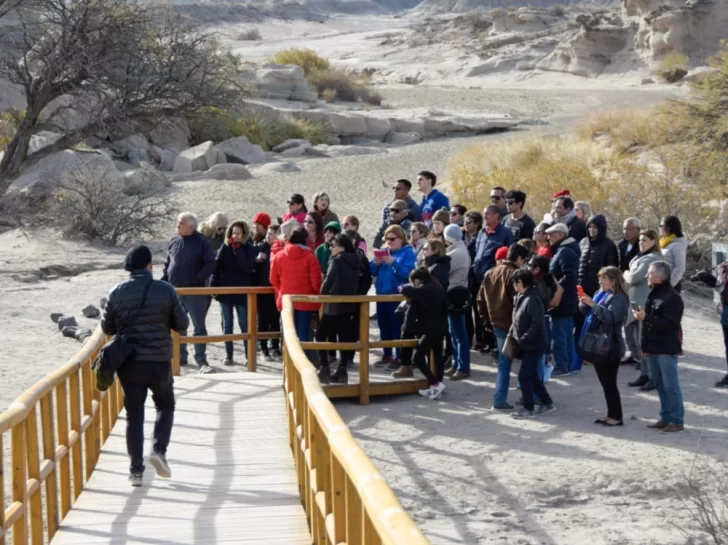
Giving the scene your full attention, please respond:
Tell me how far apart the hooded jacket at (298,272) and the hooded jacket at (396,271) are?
0.76 meters

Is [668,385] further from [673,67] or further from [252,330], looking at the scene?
[673,67]

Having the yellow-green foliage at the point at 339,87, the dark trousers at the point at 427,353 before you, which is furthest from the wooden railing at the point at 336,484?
the yellow-green foliage at the point at 339,87

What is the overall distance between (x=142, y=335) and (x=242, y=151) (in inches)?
1178

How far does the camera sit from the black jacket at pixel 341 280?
1108cm

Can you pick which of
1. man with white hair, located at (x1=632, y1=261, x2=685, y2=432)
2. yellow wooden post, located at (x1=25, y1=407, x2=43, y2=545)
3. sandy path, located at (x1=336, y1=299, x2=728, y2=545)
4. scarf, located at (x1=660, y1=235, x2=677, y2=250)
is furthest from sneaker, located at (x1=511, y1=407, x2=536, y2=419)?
yellow wooden post, located at (x1=25, y1=407, x2=43, y2=545)

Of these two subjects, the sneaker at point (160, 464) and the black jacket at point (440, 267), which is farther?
the black jacket at point (440, 267)

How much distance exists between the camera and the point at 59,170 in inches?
1167

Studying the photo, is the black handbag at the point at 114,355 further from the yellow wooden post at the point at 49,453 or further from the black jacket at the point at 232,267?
the black jacket at the point at 232,267

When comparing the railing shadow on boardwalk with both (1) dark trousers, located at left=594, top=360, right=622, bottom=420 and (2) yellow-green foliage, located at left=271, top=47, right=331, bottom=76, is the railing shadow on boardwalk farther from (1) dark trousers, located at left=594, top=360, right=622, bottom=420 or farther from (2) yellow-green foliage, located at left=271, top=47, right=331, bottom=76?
(2) yellow-green foliage, located at left=271, top=47, right=331, bottom=76

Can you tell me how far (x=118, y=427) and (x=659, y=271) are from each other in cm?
451

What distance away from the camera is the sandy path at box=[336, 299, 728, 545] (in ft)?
26.5

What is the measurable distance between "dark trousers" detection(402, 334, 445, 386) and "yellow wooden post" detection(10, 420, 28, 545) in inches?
221

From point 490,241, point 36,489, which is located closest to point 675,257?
point 490,241

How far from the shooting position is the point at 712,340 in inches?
584
